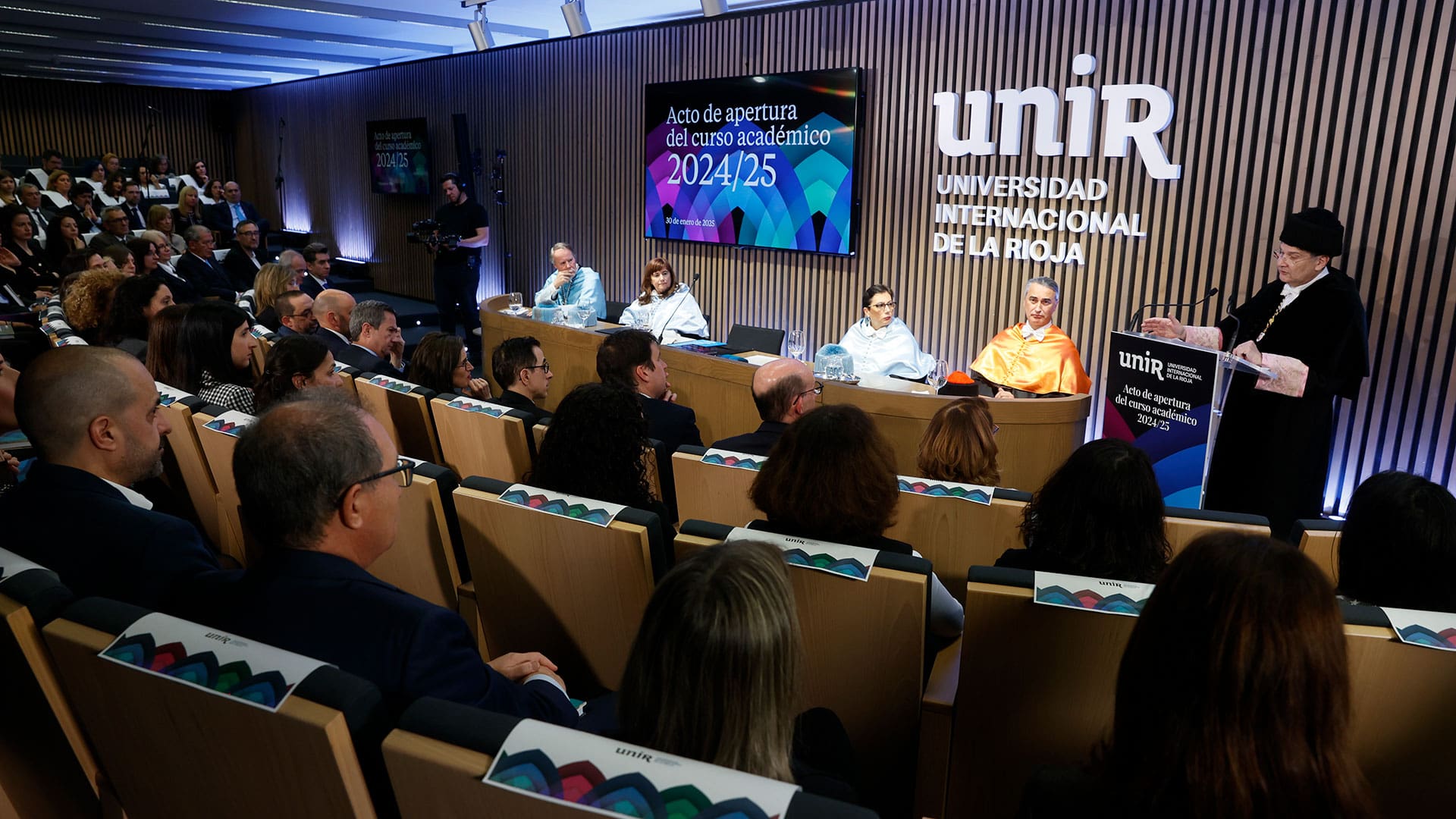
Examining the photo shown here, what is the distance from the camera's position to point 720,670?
0.99 m

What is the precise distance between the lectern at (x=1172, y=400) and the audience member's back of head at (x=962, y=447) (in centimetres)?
101

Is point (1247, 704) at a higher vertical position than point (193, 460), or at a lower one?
higher

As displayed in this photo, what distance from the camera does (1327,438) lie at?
139 inches

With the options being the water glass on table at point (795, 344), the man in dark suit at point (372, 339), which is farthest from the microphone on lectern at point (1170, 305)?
the man in dark suit at point (372, 339)

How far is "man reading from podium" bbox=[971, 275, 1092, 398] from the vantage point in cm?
455

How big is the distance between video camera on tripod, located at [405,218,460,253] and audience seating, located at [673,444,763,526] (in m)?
6.68

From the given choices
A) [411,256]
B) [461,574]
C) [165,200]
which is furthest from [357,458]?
[165,200]

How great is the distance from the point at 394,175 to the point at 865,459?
1022 centimetres

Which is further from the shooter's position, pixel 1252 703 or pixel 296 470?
pixel 296 470

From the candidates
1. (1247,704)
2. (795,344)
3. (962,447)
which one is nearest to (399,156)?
(795,344)

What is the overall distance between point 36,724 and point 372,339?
3.07 metres

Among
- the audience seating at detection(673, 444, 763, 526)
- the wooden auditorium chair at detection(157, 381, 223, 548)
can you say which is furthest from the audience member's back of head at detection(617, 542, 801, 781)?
the wooden auditorium chair at detection(157, 381, 223, 548)

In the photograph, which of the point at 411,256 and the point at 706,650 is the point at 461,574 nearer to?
the point at 706,650

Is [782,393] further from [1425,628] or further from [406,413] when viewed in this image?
[1425,628]
